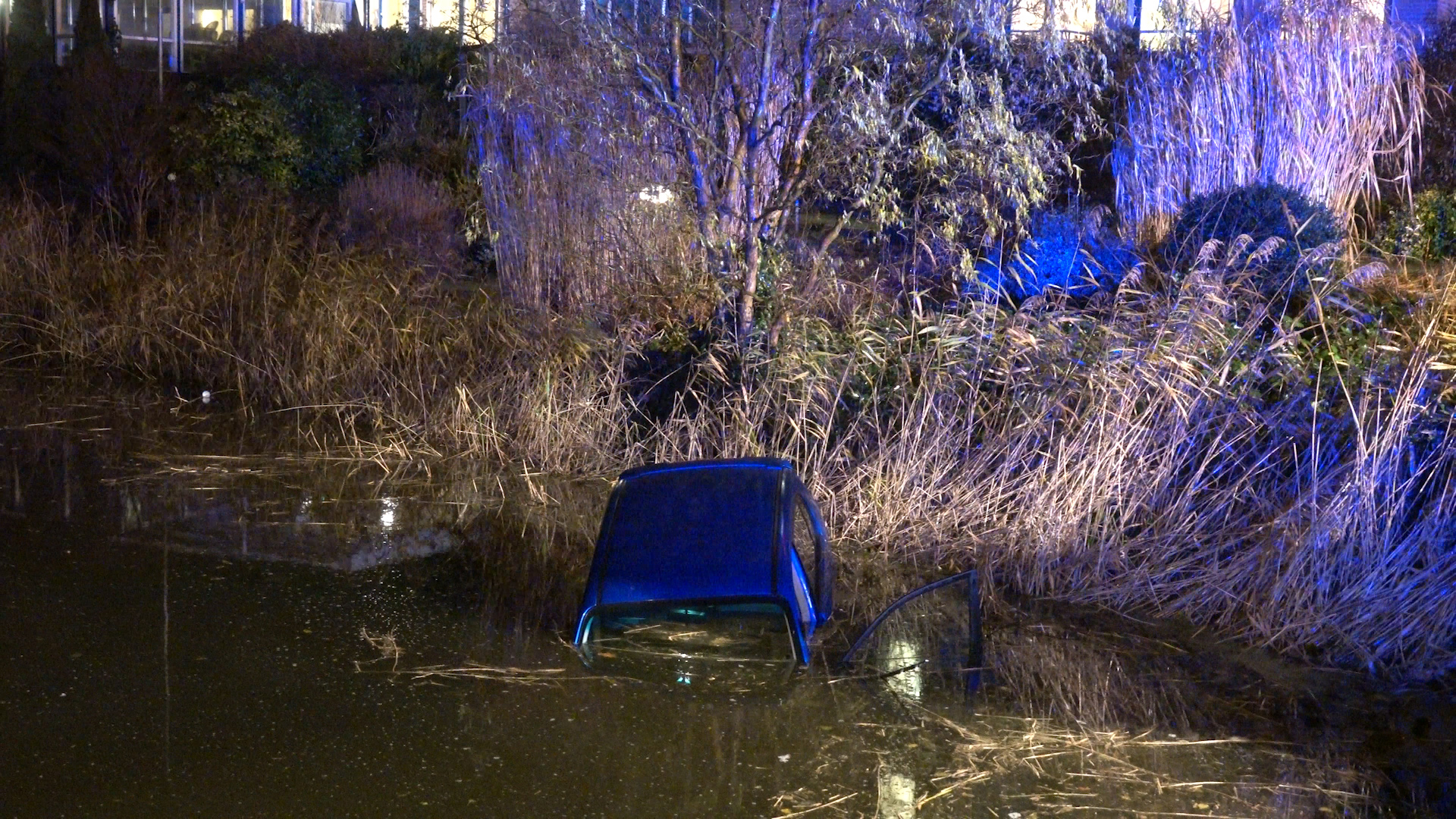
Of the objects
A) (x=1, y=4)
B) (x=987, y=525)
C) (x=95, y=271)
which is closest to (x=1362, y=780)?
(x=987, y=525)

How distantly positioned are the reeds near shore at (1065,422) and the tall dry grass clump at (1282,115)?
1.82 metres

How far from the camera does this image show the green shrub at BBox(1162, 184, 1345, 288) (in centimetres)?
830

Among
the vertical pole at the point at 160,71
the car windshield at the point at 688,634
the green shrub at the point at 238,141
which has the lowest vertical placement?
the car windshield at the point at 688,634

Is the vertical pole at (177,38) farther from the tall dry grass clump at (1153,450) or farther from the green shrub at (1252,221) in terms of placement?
the tall dry grass clump at (1153,450)

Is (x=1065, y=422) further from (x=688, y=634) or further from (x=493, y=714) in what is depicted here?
(x=493, y=714)

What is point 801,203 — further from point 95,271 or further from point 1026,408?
point 95,271

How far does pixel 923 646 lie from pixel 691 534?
1.00 m

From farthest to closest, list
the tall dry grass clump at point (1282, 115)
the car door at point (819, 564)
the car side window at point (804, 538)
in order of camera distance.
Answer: the tall dry grass clump at point (1282, 115) < the car side window at point (804, 538) < the car door at point (819, 564)

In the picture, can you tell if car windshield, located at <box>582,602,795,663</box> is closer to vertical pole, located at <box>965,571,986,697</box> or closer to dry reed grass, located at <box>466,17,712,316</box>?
vertical pole, located at <box>965,571,986,697</box>

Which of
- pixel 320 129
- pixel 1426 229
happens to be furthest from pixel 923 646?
pixel 320 129

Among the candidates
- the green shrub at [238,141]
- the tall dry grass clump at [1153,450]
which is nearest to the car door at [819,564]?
the tall dry grass clump at [1153,450]

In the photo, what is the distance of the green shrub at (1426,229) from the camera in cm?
860

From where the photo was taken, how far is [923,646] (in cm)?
496

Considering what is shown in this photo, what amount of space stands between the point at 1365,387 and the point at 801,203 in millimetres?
3835
